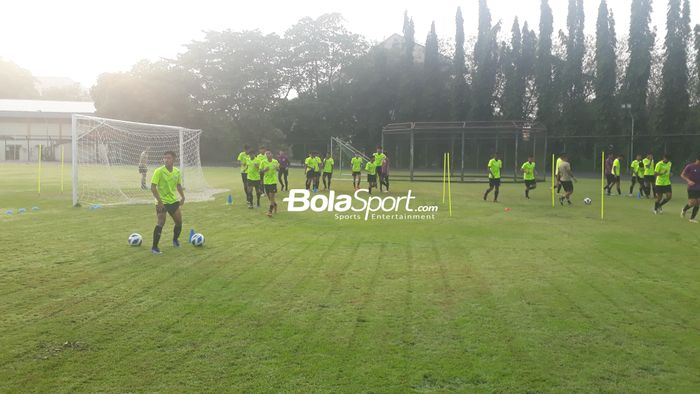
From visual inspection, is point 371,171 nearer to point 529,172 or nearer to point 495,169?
point 495,169

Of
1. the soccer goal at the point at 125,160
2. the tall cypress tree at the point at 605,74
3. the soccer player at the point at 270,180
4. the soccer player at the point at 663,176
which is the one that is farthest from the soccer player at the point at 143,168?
the tall cypress tree at the point at 605,74

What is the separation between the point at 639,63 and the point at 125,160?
131 ft

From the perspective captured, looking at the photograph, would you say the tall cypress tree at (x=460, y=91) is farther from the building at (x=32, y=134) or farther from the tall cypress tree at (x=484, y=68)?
the building at (x=32, y=134)

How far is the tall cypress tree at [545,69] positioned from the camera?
46781 millimetres

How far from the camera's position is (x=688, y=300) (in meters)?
6.70

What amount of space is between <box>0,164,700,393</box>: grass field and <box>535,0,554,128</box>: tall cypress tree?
3751 cm

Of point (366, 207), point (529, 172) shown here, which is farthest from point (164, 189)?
point (529, 172)

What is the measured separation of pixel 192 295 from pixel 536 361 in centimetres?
422

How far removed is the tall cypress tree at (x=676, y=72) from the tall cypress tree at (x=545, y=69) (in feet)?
28.8

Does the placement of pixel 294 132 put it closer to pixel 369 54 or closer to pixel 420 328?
pixel 369 54

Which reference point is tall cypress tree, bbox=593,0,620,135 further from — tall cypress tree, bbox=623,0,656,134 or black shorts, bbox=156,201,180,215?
black shorts, bbox=156,201,180,215

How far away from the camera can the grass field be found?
4.41 m

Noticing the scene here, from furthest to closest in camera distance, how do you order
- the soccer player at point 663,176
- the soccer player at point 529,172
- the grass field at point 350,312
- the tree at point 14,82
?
the tree at point 14,82
the soccer player at point 529,172
the soccer player at point 663,176
the grass field at point 350,312

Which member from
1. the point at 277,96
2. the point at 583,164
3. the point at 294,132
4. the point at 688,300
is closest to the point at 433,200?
the point at 688,300
